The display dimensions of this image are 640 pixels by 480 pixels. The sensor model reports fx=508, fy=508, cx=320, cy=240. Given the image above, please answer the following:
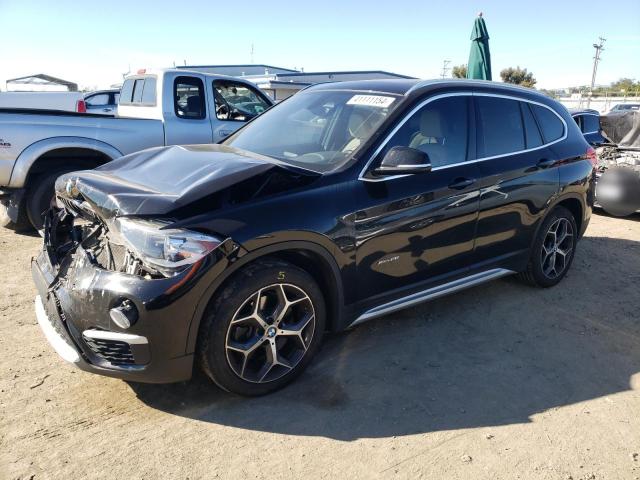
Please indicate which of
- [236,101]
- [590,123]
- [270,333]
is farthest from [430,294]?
[590,123]

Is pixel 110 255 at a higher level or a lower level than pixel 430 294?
higher

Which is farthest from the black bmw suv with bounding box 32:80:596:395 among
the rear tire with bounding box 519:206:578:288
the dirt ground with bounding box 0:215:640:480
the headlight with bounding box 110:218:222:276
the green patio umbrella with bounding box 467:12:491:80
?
the green patio umbrella with bounding box 467:12:491:80

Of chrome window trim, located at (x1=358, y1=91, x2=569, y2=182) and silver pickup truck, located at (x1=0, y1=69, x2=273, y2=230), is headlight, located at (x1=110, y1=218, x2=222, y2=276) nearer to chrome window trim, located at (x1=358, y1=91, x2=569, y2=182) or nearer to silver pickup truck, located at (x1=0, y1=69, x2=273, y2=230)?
chrome window trim, located at (x1=358, y1=91, x2=569, y2=182)

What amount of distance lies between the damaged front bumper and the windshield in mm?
1219

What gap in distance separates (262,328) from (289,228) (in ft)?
1.99

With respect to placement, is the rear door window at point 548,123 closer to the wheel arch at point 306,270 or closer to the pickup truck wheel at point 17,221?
the wheel arch at point 306,270

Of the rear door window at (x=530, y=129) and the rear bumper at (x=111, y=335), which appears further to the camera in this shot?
the rear door window at (x=530, y=129)

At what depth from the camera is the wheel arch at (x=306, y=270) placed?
268 cm

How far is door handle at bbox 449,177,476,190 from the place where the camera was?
371 cm

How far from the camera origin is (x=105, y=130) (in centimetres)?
605

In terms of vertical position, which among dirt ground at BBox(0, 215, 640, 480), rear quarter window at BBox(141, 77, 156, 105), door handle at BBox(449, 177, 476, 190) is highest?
rear quarter window at BBox(141, 77, 156, 105)

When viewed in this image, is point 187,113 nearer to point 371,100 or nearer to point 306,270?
point 371,100

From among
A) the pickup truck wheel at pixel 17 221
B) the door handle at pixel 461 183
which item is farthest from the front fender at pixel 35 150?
the door handle at pixel 461 183

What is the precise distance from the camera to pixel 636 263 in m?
5.87
